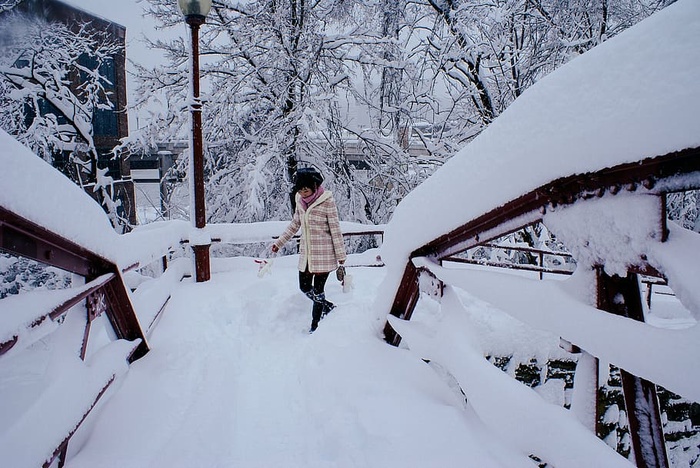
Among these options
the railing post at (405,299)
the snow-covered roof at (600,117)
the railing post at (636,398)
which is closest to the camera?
the snow-covered roof at (600,117)

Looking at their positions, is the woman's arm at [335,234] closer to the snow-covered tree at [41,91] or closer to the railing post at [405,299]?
the railing post at [405,299]

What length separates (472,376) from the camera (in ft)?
5.71

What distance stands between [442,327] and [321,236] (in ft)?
7.03

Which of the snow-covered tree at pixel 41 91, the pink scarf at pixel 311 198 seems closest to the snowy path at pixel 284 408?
the pink scarf at pixel 311 198

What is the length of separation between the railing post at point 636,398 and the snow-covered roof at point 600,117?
42 cm

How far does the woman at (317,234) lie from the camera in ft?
13.0

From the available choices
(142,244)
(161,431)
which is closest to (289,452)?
(161,431)

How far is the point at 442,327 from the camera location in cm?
209

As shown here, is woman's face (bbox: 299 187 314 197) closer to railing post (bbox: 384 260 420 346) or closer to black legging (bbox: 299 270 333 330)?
black legging (bbox: 299 270 333 330)

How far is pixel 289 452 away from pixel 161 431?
0.71 metres

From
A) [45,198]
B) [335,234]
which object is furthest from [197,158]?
[45,198]

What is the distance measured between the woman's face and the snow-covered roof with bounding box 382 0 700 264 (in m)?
2.35

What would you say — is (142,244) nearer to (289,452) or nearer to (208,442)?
(208,442)

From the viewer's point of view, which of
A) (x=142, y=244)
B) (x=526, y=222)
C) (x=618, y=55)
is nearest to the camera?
(x=618, y=55)
